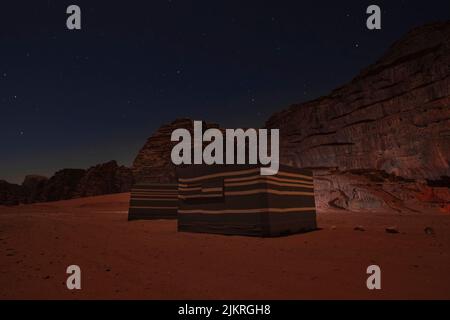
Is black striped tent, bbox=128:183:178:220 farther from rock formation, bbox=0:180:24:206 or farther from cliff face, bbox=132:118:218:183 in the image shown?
rock formation, bbox=0:180:24:206

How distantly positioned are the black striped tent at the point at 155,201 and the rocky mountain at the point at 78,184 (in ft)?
193

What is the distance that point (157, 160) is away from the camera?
239ft

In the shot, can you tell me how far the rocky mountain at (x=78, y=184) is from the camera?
7131 cm

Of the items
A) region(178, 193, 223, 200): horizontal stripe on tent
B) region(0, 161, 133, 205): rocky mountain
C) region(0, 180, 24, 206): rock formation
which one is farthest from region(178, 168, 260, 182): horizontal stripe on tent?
region(0, 180, 24, 206): rock formation

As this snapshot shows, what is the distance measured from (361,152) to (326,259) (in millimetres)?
31628

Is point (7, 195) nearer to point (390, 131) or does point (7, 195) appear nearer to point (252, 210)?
point (390, 131)

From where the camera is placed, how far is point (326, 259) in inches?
226

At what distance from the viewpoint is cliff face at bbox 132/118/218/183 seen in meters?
70.3

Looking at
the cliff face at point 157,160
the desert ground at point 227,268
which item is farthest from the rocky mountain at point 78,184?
the desert ground at point 227,268

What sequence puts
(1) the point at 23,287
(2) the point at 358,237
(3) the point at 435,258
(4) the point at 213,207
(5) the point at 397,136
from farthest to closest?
(5) the point at 397,136 → (4) the point at 213,207 → (2) the point at 358,237 → (3) the point at 435,258 → (1) the point at 23,287

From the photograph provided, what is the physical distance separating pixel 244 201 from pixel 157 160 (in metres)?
65.6

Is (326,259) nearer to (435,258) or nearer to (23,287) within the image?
(435,258)

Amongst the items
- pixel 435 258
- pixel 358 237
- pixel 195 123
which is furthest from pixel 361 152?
pixel 195 123

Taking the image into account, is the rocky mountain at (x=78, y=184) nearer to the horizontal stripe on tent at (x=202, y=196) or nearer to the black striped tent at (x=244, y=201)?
the horizontal stripe on tent at (x=202, y=196)
